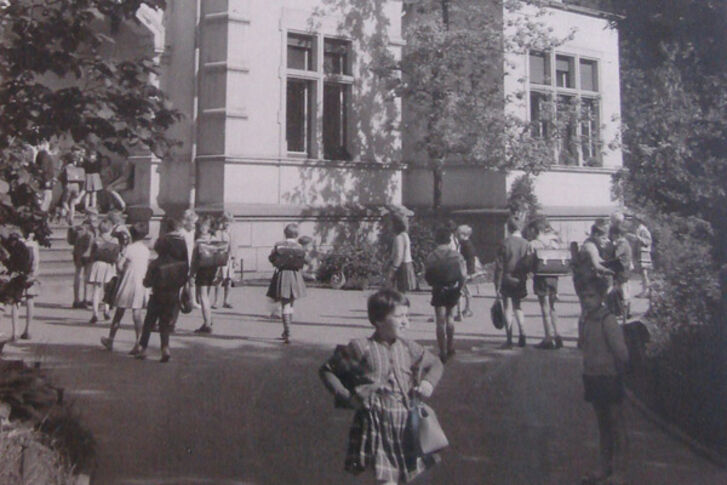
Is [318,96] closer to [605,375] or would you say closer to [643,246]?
[643,246]

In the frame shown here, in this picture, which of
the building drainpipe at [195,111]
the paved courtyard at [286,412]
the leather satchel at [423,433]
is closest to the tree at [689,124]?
the paved courtyard at [286,412]

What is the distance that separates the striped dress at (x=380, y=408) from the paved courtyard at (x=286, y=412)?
57.7 inches

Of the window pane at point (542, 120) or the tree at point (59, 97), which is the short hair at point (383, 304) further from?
the window pane at point (542, 120)

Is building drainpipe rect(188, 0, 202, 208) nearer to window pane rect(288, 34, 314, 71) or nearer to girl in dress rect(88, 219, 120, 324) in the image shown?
window pane rect(288, 34, 314, 71)

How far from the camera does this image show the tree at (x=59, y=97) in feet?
16.5

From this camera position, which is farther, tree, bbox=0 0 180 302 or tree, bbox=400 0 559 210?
tree, bbox=400 0 559 210

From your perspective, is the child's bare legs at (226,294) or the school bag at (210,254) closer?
the school bag at (210,254)

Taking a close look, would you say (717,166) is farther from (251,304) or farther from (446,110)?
(446,110)

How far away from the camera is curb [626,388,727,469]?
6.18 meters

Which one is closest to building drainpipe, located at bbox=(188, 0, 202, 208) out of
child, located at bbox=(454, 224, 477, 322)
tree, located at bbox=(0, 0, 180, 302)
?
A: child, located at bbox=(454, 224, 477, 322)

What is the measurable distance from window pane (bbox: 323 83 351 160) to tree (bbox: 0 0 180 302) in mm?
15288

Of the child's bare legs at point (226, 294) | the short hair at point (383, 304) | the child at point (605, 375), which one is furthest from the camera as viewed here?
the child's bare legs at point (226, 294)

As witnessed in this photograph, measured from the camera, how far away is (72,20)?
5090 mm

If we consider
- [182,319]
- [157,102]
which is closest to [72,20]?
[157,102]
